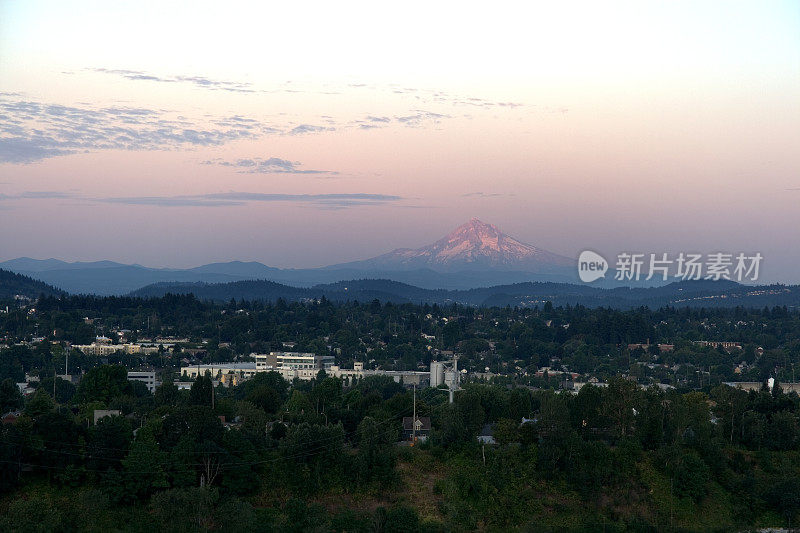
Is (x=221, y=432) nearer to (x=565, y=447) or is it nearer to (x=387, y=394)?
(x=565, y=447)

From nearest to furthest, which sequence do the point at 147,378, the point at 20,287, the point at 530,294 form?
1. the point at 147,378
2. the point at 20,287
3. the point at 530,294

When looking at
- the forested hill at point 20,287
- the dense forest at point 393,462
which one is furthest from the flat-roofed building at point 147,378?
the forested hill at point 20,287

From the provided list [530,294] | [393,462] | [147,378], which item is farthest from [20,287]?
[393,462]

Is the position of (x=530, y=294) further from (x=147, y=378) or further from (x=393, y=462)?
(x=393, y=462)

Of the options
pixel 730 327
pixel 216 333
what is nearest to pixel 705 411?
pixel 216 333

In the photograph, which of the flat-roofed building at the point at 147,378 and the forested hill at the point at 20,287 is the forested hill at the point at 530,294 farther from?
the flat-roofed building at the point at 147,378

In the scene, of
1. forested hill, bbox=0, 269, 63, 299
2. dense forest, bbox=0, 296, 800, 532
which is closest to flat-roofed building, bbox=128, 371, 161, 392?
dense forest, bbox=0, 296, 800, 532

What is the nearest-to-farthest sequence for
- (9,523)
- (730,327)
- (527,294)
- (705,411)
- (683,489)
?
(9,523)
(683,489)
(705,411)
(730,327)
(527,294)
